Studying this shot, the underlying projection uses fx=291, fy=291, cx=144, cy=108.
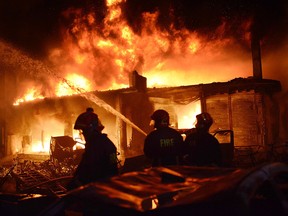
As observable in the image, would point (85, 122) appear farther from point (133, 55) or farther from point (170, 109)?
point (133, 55)

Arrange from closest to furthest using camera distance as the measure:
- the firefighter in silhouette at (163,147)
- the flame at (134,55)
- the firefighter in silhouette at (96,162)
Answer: the firefighter in silhouette at (96,162) → the firefighter in silhouette at (163,147) → the flame at (134,55)

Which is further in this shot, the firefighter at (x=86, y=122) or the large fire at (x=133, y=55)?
the large fire at (x=133, y=55)

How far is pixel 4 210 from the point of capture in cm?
377

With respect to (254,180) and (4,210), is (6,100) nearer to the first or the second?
(4,210)

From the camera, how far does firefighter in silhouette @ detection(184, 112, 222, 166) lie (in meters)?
5.57

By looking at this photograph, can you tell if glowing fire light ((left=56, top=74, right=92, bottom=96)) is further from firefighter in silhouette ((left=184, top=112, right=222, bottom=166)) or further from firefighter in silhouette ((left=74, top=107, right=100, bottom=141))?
firefighter in silhouette ((left=74, top=107, right=100, bottom=141))

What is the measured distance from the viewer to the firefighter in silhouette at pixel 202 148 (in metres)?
5.57

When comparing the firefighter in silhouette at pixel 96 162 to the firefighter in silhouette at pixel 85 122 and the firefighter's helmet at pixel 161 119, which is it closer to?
the firefighter in silhouette at pixel 85 122

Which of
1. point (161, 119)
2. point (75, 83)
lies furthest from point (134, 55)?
point (161, 119)

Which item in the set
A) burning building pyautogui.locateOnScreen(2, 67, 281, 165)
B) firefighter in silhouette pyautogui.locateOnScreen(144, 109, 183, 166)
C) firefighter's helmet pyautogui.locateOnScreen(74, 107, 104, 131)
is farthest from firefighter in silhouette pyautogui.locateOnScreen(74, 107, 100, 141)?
burning building pyautogui.locateOnScreen(2, 67, 281, 165)

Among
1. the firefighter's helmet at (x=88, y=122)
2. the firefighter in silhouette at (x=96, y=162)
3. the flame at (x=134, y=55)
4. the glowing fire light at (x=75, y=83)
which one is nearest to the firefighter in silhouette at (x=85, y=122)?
the firefighter's helmet at (x=88, y=122)

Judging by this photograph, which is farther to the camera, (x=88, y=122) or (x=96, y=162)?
(x=88, y=122)

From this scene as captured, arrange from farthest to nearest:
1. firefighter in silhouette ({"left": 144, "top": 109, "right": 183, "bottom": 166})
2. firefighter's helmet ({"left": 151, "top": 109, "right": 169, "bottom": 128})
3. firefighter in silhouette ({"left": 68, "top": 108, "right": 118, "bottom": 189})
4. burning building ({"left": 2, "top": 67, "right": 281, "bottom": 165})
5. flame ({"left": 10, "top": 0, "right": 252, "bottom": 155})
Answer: flame ({"left": 10, "top": 0, "right": 252, "bottom": 155}) → burning building ({"left": 2, "top": 67, "right": 281, "bottom": 165}) → firefighter's helmet ({"left": 151, "top": 109, "right": 169, "bottom": 128}) → firefighter in silhouette ({"left": 144, "top": 109, "right": 183, "bottom": 166}) → firefighter in silhouette ({"left": 68, "top": 108, "right": 118, "bottom": 189})

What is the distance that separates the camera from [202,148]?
5.62 metres
